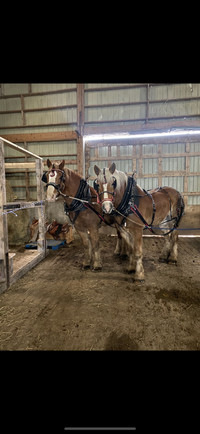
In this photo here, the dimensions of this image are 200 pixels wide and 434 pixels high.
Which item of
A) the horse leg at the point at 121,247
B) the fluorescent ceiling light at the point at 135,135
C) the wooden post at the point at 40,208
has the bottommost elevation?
the horse leg at the point at 121,247

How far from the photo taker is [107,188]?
3217mm

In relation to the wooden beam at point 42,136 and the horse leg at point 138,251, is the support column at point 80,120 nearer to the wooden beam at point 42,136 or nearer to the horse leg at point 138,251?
the wooden beam at point 42,136

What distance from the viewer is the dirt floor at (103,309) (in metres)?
2.07

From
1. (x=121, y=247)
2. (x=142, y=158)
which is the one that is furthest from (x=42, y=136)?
(x=121, y=247)

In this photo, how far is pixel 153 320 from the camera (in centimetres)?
244

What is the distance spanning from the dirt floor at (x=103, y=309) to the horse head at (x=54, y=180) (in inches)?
67.9

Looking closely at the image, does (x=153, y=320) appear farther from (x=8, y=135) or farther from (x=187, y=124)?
(x=8, y=135)

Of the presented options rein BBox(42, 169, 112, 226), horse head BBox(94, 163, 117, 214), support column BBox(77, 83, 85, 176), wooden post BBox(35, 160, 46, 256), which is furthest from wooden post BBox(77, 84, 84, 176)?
horse head BBox(94, 163, 117, 214)

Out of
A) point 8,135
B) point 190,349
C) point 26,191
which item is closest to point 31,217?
point 26,191

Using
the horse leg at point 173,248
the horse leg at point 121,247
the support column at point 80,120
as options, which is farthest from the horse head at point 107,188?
the support column at point 80,120

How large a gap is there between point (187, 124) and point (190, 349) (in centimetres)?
760

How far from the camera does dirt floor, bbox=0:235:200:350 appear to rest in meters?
2.07

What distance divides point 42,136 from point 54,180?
5.79 meters

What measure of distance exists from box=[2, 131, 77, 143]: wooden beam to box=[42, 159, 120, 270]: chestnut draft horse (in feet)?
15.9
